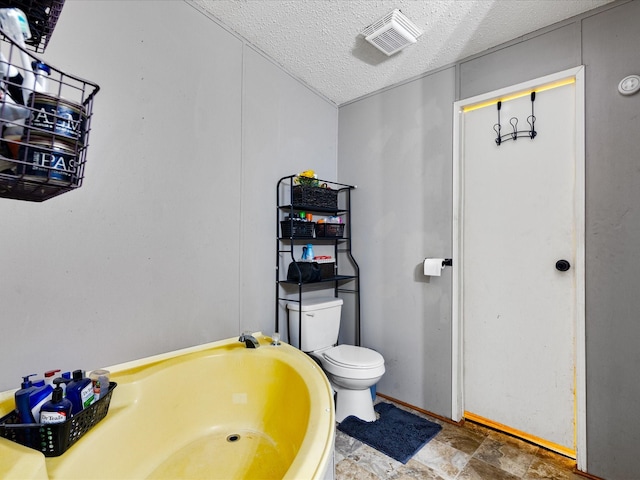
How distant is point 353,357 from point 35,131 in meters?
2.01

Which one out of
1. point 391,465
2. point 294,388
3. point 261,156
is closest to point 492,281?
point 391,465

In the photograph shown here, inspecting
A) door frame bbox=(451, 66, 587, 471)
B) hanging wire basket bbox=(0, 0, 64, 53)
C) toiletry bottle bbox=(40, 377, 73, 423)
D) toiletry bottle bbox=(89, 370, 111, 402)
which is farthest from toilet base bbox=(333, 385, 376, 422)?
hanging wire basket bbox=(0, 0, 64, 53)

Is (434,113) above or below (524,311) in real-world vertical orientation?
above

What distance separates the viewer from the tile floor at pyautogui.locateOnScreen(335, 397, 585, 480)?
5.49 ft

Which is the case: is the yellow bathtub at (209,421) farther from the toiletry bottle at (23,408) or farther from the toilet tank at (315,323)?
the toilet tank at (315,323)

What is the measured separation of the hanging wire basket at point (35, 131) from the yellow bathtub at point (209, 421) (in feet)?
2.45

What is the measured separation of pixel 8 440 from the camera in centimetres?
93

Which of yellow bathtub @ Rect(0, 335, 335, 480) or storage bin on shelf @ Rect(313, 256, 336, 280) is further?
storage bin on shelf @ Rect(313, 256, 336, 280)

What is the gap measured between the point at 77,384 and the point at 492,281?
87.5 inches

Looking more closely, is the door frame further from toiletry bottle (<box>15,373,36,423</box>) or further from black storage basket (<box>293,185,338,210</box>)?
toiletry bottle (<box>15,373,36,423</box>)

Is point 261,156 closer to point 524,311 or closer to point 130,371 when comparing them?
point 130,371

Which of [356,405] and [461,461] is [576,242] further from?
[356,405]

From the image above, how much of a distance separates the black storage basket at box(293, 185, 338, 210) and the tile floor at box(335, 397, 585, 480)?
1.53 metres

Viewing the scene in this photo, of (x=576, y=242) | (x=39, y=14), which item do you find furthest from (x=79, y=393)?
(x=576, y=242)
